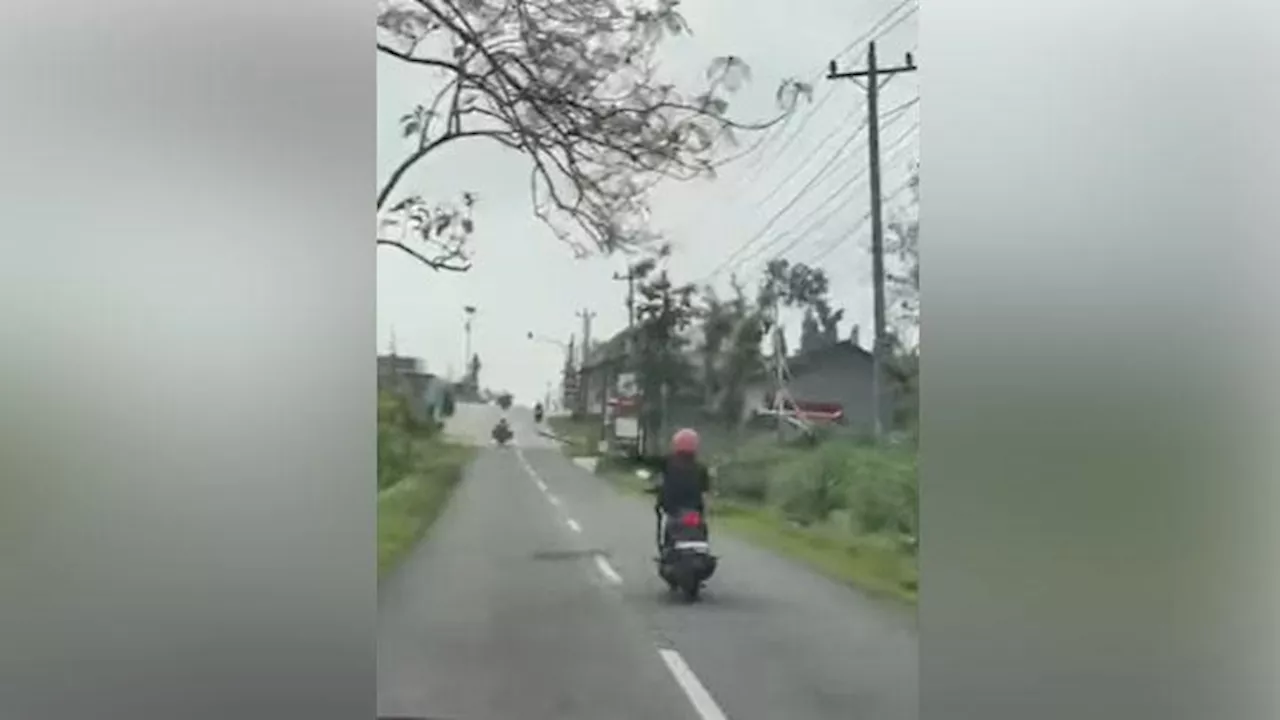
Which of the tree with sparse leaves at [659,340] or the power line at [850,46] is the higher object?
the power line at [850,46]

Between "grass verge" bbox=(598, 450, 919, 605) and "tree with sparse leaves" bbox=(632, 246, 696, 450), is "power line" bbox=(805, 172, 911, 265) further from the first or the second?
"grass verge" bbox=(598, 450, 919, 605)

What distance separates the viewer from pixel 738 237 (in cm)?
337

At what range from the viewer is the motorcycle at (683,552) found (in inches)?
134

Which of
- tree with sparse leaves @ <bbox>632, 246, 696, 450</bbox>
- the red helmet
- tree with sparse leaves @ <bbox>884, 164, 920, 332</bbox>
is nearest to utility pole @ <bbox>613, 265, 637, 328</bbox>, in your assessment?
tree with sparse leaves @ <bbox>632, 246, 696, 450</bbox>

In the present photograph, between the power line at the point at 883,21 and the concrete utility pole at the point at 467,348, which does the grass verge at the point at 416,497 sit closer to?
the concrete utility pole at the point at 467,348

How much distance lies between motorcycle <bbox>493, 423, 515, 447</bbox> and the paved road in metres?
0.02

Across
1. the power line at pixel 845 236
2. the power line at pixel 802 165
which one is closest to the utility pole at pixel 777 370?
the power line at pixel 845 236

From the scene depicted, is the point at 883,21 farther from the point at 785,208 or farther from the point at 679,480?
the point at 679,480

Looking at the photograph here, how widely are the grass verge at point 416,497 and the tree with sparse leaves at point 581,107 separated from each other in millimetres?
457

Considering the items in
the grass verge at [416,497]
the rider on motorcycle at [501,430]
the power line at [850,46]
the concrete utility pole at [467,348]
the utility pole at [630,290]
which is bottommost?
the grass verge at [416,497]
